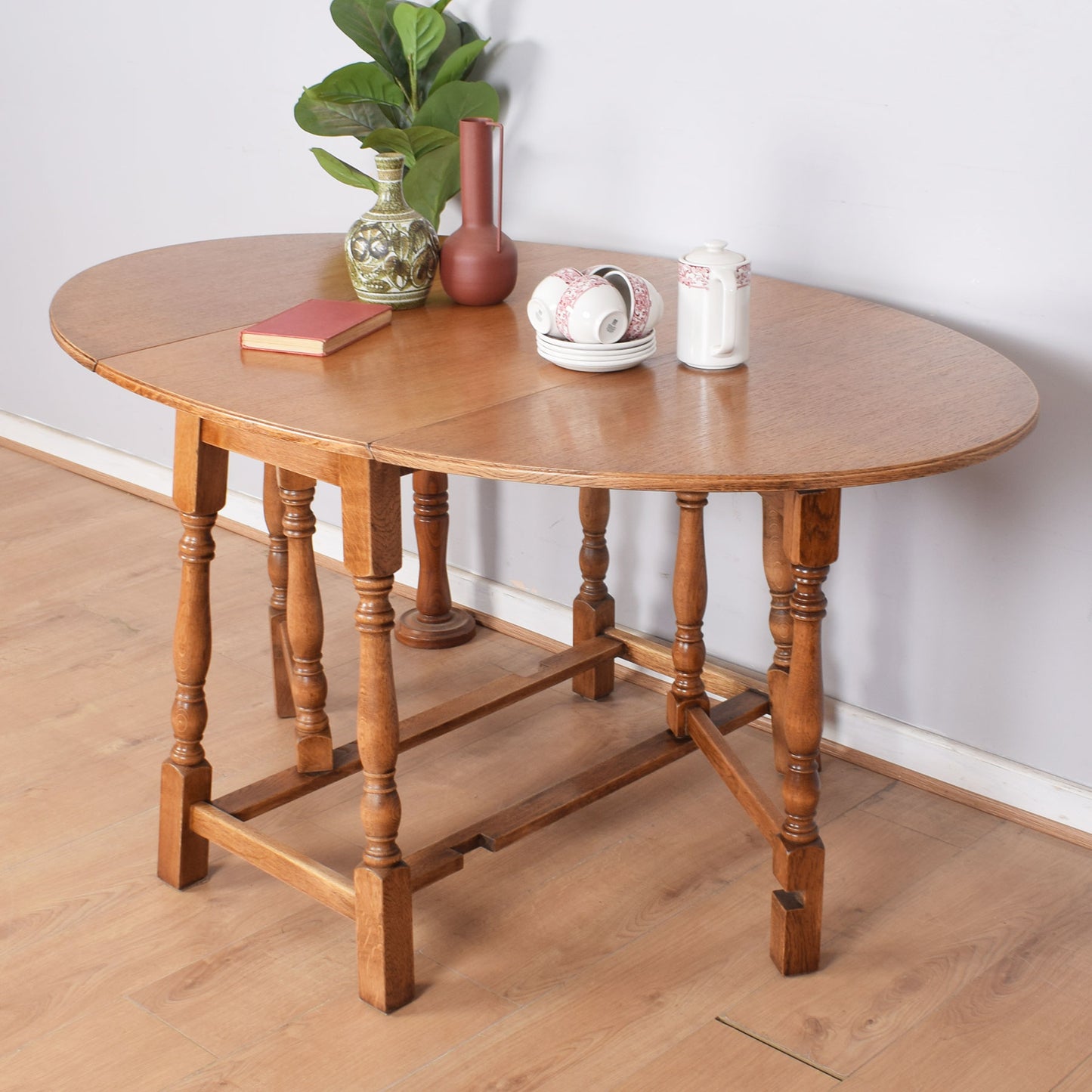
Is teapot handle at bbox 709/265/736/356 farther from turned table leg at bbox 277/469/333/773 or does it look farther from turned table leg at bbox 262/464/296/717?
turned table leg at bbox 262/464/296/717

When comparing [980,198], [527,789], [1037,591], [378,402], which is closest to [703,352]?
[378,402]

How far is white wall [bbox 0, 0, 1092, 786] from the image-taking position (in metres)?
1.93

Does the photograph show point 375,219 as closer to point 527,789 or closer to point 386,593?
point 386,593

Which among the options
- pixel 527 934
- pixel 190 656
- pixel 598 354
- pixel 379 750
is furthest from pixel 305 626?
pixel 598 354

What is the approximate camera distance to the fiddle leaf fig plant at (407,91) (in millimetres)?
2299

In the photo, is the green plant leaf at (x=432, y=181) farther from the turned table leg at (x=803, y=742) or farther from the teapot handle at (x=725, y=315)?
the turned table leg at (x=803, y=742)

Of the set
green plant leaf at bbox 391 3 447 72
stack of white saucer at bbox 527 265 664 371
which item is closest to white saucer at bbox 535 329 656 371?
stack of white saucer at bbox 527 265 664 371

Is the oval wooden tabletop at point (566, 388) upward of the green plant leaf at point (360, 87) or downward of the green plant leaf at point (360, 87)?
downward

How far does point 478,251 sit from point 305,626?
61cm

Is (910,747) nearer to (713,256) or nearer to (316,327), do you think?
(713,256)

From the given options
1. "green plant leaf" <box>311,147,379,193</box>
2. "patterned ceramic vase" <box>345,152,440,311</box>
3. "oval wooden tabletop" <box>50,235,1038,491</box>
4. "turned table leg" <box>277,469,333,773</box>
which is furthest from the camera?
"green plant leaf" <box>311,147,379,193</box>

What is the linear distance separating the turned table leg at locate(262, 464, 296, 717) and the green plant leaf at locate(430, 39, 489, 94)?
2.35 feet

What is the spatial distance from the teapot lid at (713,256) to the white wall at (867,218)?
468 mm

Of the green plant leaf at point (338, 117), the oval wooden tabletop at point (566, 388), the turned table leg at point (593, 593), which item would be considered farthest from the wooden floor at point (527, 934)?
the green plant leaf at point (338, 117)
